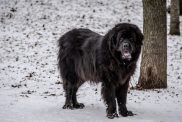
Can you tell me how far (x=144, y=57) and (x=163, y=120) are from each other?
9.73 feet

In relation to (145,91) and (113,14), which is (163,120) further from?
(113,14)

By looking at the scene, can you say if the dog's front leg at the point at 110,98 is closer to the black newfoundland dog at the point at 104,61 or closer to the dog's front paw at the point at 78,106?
the black newfoundland dog at the point at 104,61

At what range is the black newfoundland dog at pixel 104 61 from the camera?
700cm

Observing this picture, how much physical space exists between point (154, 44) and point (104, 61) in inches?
108

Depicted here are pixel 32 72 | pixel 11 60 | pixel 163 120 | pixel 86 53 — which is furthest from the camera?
pixel 11 60

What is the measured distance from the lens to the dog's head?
6.84 metres

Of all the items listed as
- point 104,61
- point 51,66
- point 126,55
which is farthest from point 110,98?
point 51,66

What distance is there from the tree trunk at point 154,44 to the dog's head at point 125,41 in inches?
101

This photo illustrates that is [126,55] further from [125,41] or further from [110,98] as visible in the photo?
[110,98]

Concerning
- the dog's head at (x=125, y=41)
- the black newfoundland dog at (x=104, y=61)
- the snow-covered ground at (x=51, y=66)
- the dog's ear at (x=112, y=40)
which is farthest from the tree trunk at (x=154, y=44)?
the dog's ear at (x=112, y=40)

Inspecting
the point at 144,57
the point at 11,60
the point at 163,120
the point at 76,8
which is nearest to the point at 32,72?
the point at 11,60

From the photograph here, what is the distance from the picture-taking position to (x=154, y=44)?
31.4ft

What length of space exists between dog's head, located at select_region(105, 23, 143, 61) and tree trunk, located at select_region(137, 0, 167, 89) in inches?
101

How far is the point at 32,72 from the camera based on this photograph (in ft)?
40.0
